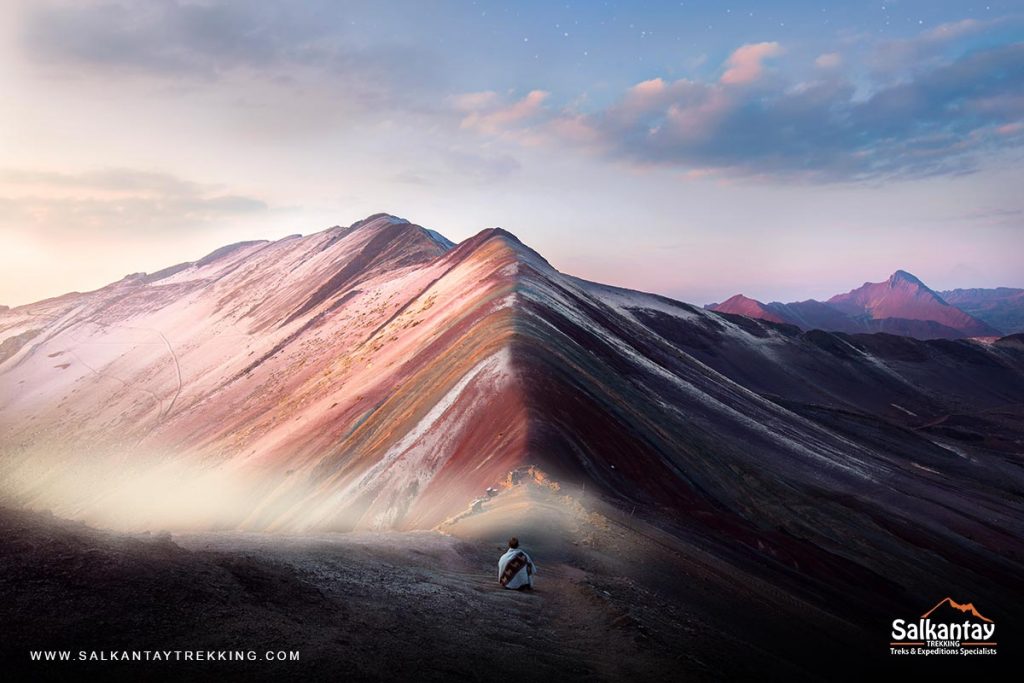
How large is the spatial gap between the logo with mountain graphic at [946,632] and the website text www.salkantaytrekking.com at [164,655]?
16312 millimetres

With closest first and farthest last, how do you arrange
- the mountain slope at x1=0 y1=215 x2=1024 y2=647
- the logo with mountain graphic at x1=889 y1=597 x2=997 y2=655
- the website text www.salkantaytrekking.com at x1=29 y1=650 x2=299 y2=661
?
1. the website text www.salkantaytrekking.com at x1=29 y1=650 x2=299 y2=661
2. the logo with mountain graphic at x1=889 y1=597 x2=997 y2=655
3. the mountain slope at x1=0 y1=215 x2=1024 y2=647

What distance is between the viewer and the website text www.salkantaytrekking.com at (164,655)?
6902 mm

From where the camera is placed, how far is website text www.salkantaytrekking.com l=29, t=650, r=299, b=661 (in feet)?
22.6

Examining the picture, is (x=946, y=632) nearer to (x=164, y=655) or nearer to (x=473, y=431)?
(x=473, y=431)

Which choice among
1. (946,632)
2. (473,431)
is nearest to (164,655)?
(473,431)

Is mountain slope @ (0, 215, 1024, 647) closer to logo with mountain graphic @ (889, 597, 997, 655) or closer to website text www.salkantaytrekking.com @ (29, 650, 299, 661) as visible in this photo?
Result: logo with mountain graphic @ (889, 597, 997, 655)

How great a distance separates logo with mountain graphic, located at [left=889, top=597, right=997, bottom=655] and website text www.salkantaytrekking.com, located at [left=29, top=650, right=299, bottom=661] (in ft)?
53.5

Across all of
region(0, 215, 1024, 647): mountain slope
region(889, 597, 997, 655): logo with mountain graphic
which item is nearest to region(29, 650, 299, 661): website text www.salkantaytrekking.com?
region(0, 215, 1024, 647): mountain slope

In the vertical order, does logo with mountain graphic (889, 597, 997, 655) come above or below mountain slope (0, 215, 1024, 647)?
below

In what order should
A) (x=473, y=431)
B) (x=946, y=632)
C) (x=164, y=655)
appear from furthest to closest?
1. (x=473, y=431)
2. (x=946, y=632)
3. (x=164, y=655)

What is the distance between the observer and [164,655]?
7383 millimetres

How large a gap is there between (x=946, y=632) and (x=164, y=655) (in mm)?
24079

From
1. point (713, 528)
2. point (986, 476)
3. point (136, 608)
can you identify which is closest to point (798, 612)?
point (713, 528)

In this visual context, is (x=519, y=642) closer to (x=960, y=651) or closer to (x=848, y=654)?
(x=848, y=654)
